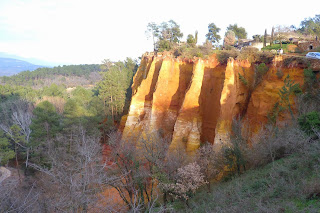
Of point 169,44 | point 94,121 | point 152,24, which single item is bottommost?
point 94,121

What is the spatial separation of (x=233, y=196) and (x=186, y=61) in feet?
43.2

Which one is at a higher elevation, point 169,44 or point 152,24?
point 152,24

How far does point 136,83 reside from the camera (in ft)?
84.1

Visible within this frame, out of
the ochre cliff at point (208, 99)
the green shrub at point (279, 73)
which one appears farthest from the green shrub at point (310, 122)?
the green shrub at point (279, 73)

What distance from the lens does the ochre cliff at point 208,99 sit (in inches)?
603

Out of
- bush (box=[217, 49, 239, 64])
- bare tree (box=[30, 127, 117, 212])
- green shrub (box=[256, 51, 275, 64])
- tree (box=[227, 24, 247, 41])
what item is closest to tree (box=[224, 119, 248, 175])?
bare tree (box=[30, 127, 117, 212])

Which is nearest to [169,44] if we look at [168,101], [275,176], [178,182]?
[168,101]

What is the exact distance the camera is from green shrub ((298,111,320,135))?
1089 cm

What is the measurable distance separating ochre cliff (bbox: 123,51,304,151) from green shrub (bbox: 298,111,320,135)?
9.74 ft

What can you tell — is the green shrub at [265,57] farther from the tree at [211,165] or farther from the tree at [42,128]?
the tree at [42,128]

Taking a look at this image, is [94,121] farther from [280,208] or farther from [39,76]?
[39,76]

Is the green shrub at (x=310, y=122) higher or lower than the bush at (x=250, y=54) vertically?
lower

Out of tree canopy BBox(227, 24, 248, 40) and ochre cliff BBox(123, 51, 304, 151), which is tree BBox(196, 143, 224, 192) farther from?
tree canopy BBox(227, 24, 248, 40)

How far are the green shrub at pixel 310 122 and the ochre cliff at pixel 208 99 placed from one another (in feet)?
9.74
